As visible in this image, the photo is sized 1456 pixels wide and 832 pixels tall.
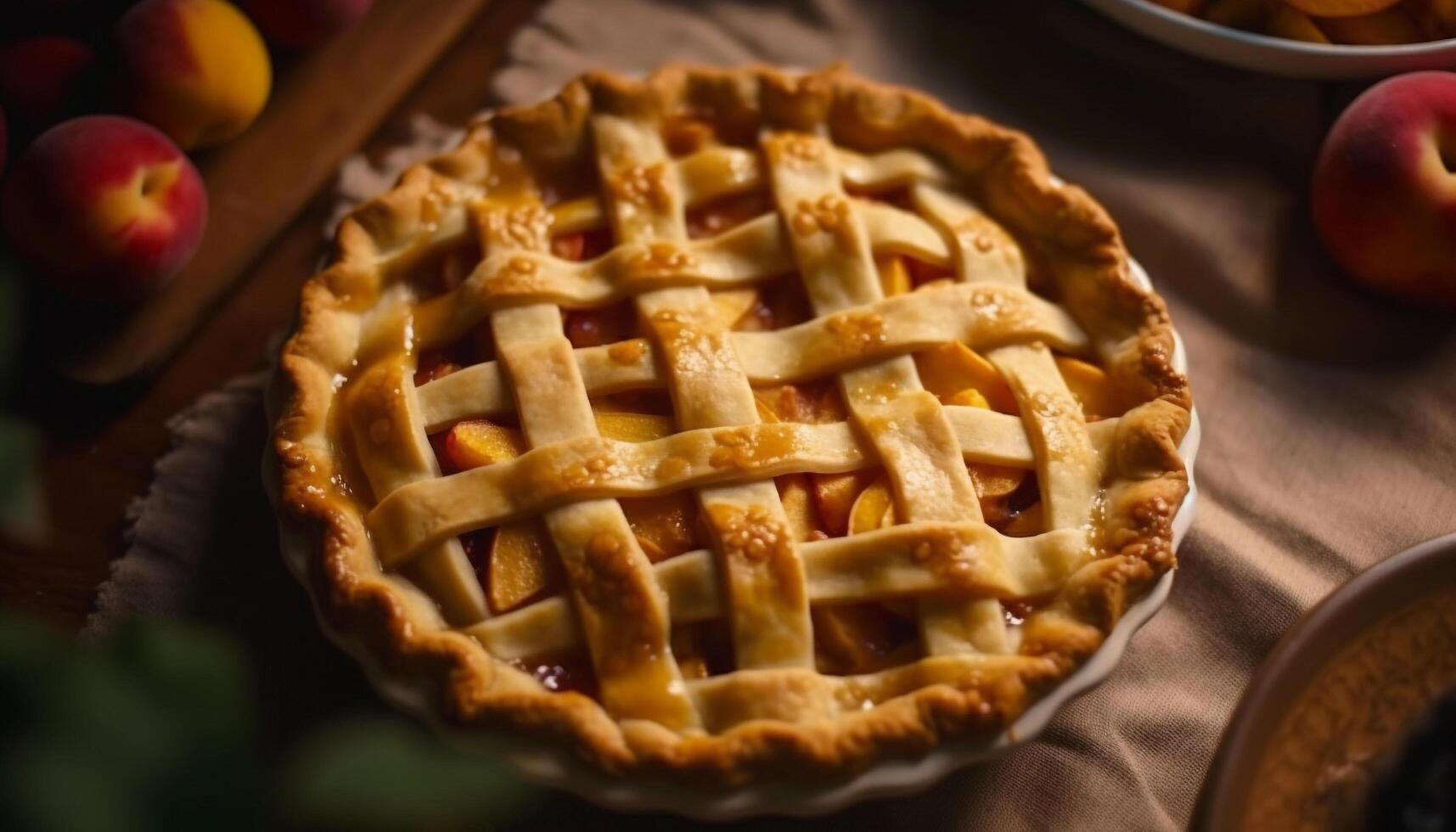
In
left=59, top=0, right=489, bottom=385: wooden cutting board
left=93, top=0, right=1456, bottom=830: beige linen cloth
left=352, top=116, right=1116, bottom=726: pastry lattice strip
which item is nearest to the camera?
left=352, top=116, right=1116, bottom=726: pastry lattice strip

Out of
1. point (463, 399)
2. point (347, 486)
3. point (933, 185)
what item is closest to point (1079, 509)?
point (933, 185)

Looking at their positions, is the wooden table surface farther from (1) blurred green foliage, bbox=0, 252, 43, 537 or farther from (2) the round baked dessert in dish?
(1) blurred green foliage, bbox=0, 252, 43, 537

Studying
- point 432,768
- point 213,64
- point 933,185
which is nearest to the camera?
point 432,768

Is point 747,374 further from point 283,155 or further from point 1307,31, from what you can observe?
point 1307,31

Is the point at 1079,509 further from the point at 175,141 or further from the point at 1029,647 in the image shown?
the point at 175,141

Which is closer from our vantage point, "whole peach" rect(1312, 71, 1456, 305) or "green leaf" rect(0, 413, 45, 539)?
"green leaf" rect(0, 413, 45, 539)

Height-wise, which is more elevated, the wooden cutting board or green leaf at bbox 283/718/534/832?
green leaf at bbox 283/718/534/832

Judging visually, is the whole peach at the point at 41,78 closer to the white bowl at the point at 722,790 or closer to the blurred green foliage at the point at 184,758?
the white bowl at the point at 722,790

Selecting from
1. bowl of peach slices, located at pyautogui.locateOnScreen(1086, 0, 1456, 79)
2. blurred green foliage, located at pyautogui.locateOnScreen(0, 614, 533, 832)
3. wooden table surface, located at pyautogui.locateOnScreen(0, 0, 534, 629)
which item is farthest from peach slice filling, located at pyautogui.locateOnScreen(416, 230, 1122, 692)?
blurred green foliage, located at pyautogui.locateOnScreen(0, 614, 533, 832)
